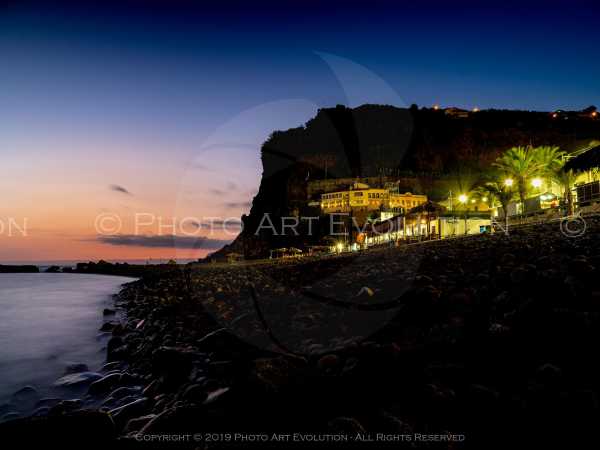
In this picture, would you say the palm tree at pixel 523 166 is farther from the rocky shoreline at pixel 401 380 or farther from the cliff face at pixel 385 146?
the cliff face at pixel 385 146

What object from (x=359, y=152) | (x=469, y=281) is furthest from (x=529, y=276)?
(x=359, y=152)

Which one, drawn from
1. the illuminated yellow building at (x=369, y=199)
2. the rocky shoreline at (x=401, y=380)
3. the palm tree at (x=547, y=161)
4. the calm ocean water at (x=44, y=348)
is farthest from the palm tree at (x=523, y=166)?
the illuminated yellow building at (x=369, y=199)

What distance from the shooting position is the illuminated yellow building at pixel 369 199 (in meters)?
88.4

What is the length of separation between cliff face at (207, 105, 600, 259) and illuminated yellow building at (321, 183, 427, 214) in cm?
878

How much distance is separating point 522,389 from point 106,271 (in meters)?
140

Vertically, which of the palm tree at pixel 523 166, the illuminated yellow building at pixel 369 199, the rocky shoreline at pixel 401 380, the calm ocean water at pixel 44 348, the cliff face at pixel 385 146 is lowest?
the calm ocean water at pixel 44 348

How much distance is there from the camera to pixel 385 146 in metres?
111

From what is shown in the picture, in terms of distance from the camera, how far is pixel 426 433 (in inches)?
→ 115

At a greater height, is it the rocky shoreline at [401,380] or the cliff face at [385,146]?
the cliff face at [385,146]

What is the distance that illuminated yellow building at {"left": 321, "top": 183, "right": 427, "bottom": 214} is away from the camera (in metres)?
88.4

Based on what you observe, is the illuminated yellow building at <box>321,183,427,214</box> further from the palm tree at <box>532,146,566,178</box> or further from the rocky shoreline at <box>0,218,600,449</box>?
the rocky shoreline at <box>0,218,600,449</box>

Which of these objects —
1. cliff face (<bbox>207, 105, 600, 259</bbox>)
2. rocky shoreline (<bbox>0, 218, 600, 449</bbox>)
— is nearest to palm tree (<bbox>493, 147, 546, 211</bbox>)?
rocky shoreline (<bbox>0, 218, 600, 449</bbox>)

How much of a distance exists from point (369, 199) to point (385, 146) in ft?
106

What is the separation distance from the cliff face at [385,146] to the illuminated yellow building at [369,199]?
8.78m
